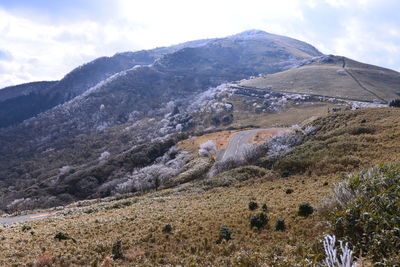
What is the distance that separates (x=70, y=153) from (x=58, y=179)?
96.4 m

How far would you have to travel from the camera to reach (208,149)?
84750mm

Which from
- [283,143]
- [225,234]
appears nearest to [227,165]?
[283,143]

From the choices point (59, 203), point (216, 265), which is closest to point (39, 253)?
point (216, 265)

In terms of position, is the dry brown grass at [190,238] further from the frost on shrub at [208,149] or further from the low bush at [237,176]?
the frost on shrub at [208,149]

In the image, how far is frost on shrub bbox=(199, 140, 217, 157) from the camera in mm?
81375

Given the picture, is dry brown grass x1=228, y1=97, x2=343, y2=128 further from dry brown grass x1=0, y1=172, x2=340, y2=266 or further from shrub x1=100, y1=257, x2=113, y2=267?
shrub x1=100, y1=257, x2=113, y2=267

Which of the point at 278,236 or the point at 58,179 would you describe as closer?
the point at 278,236

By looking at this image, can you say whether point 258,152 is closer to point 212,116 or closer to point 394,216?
point 394,216

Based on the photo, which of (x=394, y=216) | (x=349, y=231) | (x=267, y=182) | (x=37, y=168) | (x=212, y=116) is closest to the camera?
(x=394, y=216)

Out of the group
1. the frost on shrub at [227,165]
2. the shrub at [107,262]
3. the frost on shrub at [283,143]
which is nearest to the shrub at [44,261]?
the shrub at [107,262]

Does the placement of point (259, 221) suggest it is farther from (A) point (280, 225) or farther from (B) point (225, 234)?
(B) point (225, 234)

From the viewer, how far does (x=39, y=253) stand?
62.7 feet

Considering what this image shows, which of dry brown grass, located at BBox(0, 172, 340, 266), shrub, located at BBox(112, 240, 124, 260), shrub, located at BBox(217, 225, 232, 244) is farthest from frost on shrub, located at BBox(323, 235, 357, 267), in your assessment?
shrub, located at BBox(112, 240, 124, 260)

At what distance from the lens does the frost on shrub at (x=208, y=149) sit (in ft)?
267
